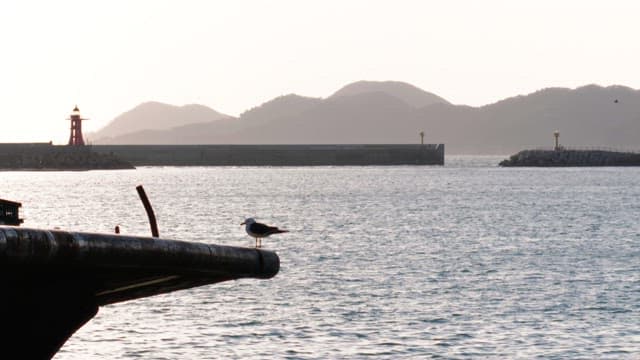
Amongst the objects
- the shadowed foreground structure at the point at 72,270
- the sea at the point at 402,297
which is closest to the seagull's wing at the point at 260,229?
the shadowed foreground structure at the point at 72,270

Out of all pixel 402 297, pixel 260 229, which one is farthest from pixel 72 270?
pixel 402 297

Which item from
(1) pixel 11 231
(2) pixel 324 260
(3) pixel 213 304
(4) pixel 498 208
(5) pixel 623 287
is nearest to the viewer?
(1) pixel 11 231

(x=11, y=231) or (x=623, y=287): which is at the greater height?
(x=11, y=231)

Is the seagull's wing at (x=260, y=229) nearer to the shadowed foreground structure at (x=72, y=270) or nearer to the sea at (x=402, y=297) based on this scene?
the shadowed foreground structure at (x=72, y=270)

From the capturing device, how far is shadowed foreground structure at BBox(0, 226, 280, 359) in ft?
35.7

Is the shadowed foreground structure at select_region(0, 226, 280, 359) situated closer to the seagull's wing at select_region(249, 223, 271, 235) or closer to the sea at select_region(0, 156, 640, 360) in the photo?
the seagull's wing at select_region(249, 223, 271, 235)

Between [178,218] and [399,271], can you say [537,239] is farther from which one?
[178,218]

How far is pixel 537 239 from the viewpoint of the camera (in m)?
82.8

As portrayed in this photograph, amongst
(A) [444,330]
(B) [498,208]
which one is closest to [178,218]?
(B) [498,208]

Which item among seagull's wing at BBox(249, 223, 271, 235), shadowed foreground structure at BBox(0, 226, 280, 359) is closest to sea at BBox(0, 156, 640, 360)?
seagull's wing at BBox(249, 223, 271, 235)

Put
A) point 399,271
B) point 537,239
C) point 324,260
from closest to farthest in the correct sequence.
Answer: point 399,271 → point 324,260 → point 537,239

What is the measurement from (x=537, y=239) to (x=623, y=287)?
3229cm

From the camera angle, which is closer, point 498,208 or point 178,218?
point 178,218

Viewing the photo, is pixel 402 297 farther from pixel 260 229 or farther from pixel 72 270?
pixel 72 270
